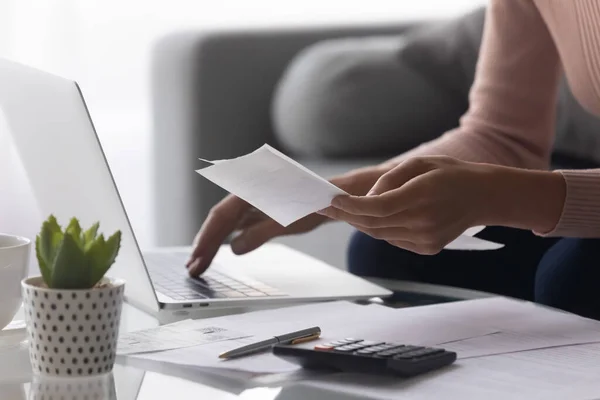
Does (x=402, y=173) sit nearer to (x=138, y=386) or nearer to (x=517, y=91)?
(x=138, y=386)

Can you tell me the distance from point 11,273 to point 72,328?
13 centimetres

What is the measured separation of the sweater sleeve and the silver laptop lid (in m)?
0.53

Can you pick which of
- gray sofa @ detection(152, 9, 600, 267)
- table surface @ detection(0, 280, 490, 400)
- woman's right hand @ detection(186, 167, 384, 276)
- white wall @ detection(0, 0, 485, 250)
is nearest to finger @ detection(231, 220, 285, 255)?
woman's right hand @ detection(186, 167, 384, 276)

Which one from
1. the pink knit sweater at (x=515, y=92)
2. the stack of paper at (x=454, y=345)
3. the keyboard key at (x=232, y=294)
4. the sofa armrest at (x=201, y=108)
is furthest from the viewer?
the sofa armrest at (x=201, y=108)

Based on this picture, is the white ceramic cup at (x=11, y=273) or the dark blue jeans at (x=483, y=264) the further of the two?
the dark blue jeans at (x=483, y=264)

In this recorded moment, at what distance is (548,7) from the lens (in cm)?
129

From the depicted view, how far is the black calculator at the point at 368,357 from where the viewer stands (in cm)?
67

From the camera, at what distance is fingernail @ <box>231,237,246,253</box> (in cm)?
109

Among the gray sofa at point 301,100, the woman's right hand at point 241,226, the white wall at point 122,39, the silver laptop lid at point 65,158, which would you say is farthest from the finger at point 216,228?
the white wall at point 122,39

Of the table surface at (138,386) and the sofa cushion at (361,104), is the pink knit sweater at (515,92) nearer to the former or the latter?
the table surface at (138,386)

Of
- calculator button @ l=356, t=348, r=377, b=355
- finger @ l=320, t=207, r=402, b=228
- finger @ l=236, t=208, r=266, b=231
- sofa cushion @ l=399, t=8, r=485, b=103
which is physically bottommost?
calculator button @ l=356, t=348, r=377, b=355

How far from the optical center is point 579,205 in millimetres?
954

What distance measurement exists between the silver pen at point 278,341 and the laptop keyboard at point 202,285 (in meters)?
0.20

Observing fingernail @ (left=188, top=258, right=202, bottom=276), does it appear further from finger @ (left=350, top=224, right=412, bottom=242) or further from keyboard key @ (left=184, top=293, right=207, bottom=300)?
finger @ (left=350, top=224, right=412, bottom=242)
